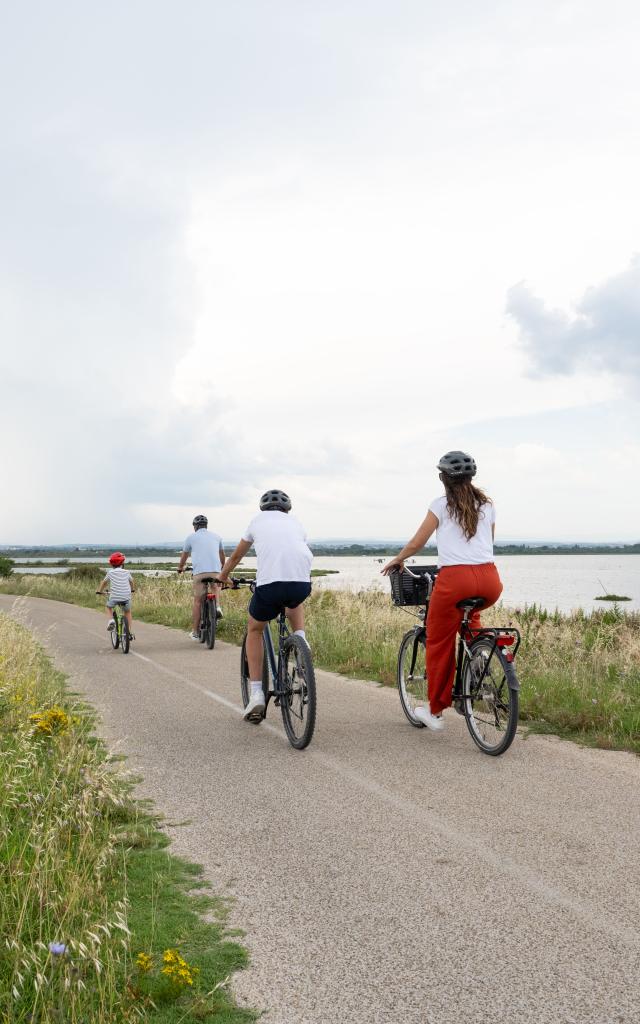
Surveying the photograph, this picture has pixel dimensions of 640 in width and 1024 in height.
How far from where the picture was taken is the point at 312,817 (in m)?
5.38

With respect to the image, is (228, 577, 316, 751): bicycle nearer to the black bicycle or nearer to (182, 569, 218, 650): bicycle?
the black bicycle

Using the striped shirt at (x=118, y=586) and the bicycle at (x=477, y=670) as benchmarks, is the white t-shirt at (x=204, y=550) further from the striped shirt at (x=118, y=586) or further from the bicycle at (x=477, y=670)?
the bicycle at (x=477, y=670)

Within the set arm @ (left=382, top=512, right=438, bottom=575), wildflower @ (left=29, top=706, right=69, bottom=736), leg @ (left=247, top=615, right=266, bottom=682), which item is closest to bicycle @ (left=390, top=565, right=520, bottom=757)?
arm @ (left=382, top=512, right=438, bottom=575)

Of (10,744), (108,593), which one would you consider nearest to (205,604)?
(108,593)

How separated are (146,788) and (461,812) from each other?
2.36 metres

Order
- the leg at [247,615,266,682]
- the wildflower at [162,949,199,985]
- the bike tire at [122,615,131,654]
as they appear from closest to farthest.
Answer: the wildflower at [162,949,199,985]
the leg at [247,615,266,682]
the bike tire at [122,615,131,654]

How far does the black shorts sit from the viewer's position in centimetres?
762

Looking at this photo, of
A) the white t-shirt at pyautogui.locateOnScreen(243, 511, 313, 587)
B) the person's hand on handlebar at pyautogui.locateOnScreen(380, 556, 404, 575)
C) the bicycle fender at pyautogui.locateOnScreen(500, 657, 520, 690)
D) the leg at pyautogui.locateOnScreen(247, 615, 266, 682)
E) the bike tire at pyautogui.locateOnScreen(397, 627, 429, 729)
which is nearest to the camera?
the bicycle fender at pyautogui.locateOnScreen(500, 657, 520, 690)

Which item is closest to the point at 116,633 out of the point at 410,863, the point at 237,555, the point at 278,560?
the point at 237,555

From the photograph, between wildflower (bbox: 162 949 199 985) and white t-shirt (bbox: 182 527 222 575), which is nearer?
wildflower (bbox: 162 949 199 985)

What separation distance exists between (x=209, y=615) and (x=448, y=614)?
9.36m

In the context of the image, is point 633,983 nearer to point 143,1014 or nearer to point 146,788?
point 143,1014

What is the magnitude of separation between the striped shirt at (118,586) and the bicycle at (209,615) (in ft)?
4.59

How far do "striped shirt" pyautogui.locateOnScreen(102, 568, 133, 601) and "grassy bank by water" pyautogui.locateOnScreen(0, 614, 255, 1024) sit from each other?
938cm
